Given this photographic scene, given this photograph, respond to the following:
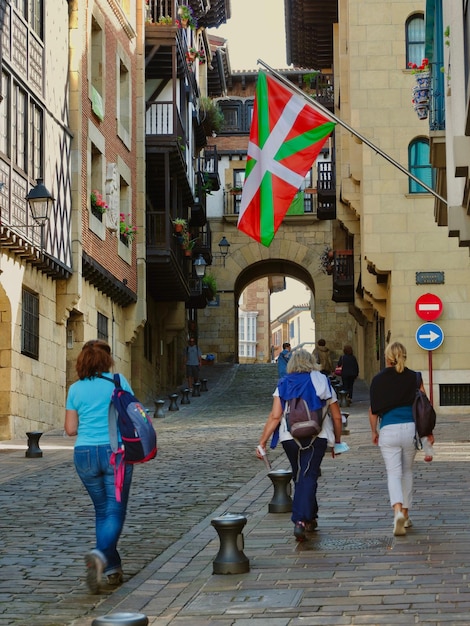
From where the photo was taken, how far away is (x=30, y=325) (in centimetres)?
2188

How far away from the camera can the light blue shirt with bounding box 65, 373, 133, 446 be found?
26.1 ft

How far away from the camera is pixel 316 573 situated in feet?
26.1

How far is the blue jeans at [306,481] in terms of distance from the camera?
366 inches

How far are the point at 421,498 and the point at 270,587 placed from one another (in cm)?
430

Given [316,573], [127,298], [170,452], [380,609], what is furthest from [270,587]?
[127,298]

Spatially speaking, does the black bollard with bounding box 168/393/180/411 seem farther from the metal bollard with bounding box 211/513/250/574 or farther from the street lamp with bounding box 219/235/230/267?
the street lamp with bounding box 219/235/230/267

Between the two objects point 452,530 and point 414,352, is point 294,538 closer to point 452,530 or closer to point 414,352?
point 452,530

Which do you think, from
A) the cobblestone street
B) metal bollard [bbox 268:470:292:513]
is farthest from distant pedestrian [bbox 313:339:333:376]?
metal bollard [bbox 268:470:292:513]

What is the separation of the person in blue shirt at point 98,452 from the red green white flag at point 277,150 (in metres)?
8.50

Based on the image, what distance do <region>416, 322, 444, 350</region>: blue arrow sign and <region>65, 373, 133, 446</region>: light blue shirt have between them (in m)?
17.8

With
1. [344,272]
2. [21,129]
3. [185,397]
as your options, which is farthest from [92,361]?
[344,272]

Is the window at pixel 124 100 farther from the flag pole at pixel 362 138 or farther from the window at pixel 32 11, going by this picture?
the flag pole at pixel 362 138

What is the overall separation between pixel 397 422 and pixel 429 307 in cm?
1655

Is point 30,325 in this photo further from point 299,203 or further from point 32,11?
point 299,203
